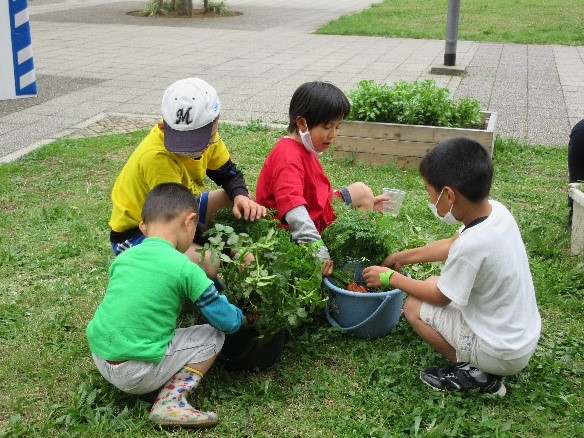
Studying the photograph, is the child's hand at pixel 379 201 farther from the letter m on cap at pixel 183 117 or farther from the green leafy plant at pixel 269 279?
the letter m on cap at pixel 183 117

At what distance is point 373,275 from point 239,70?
778 cm

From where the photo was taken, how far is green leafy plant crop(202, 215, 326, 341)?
2885 mm

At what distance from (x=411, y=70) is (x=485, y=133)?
5187 mm

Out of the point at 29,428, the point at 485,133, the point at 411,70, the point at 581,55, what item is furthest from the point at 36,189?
the point at 581,55

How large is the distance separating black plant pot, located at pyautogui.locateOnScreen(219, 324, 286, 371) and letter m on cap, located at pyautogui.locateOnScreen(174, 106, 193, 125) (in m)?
0.95

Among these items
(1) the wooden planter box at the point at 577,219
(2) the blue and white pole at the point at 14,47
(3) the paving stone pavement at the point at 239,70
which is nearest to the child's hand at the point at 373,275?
(1) the wooden planter box at the point at 577,219

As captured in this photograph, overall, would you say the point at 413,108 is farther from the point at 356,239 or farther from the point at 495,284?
the point at 495,284

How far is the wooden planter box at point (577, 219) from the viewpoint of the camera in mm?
4039

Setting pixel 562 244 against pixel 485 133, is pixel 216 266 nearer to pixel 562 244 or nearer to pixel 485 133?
pixel 562 244

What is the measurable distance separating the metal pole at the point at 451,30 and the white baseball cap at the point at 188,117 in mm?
7647

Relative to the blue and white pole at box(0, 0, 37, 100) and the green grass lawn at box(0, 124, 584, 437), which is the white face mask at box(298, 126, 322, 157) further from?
the blue and white pole at box(0, 0, 37, 100)

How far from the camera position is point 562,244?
14.3ft

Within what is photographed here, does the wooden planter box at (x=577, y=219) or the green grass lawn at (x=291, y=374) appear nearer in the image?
the green grass lawn at (x=291, y=374)

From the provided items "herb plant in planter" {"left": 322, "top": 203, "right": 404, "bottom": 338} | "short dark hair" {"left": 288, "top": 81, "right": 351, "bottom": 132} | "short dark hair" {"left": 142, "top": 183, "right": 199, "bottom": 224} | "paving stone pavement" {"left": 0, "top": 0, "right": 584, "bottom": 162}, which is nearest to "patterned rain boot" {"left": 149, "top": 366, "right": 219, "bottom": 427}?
"short dark hair" {"left": 142, "top": 183, "right": 199, "bottom": 224}
